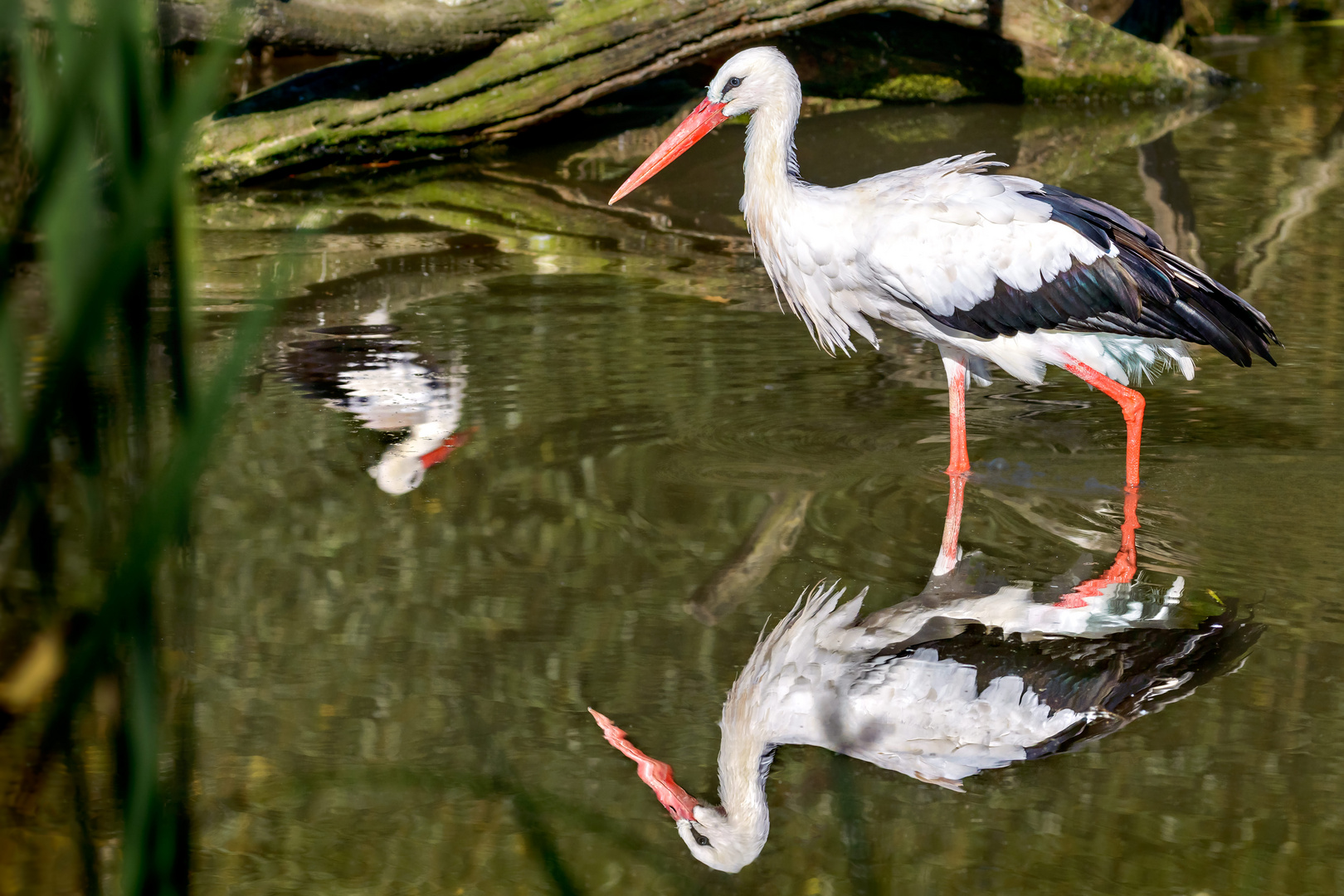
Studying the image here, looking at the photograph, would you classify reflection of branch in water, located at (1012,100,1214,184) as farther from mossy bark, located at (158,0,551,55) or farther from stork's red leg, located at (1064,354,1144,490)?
stork's red leg, located at (1064,354,1144,490)

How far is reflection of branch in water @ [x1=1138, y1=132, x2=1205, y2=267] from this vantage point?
765cm

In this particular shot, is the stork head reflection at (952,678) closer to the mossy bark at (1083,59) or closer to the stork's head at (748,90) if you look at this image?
the stork's head at (748,90)

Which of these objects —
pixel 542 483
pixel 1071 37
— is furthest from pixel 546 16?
pixel 542 483

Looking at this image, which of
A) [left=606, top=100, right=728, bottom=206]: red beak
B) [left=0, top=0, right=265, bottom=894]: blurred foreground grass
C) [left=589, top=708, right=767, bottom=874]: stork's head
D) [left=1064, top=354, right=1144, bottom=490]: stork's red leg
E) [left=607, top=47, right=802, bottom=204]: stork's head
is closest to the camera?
[left=0, top=0, right=265, bottom=894]: blurred foreground grass

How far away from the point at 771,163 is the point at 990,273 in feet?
3.03

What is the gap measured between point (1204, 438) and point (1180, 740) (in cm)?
211

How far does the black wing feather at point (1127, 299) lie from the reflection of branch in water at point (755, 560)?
91 cm

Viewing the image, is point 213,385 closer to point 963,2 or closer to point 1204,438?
point 1204,438

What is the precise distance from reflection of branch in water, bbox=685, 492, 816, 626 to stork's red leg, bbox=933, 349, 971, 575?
49cm

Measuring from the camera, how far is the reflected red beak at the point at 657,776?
3.21 metres

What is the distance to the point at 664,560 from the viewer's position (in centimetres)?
440

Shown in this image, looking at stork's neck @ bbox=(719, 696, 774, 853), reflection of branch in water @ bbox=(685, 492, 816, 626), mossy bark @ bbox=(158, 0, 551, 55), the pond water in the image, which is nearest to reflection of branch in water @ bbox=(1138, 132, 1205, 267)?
the pond water

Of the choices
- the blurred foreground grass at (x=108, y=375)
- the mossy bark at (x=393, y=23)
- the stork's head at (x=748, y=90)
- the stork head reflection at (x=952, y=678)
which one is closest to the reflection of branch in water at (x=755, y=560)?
the stork head reflection at (x=952, y=678)

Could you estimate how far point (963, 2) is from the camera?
982cm
